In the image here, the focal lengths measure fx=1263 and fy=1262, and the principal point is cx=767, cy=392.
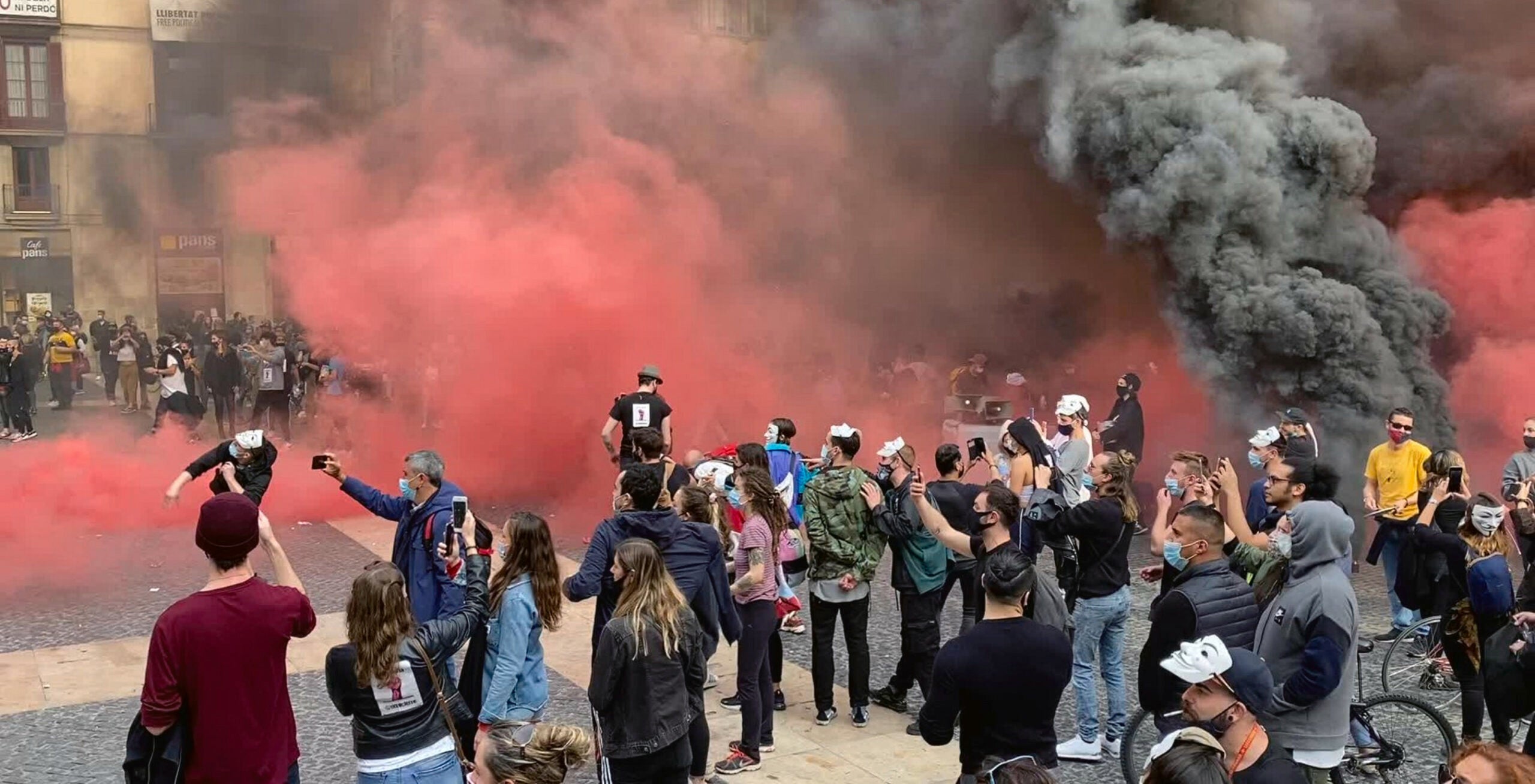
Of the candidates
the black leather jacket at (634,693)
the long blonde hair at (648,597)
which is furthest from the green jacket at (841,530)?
the black leather jacket at (634,693)

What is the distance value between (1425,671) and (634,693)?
520 cm

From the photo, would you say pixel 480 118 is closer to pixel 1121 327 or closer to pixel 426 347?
pixel 426 347

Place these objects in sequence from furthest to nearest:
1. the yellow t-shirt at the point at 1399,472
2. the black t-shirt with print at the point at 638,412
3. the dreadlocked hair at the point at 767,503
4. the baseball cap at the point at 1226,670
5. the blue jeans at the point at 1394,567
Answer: the black t-shirt with print at the point at 638,412 → the yellow t-shirt at the point at 1399,472 → the blue jeans at the point at 1394,567 → the dreadlocked hair at the point at 767,503 → the baseball cap at the point at 1226,670

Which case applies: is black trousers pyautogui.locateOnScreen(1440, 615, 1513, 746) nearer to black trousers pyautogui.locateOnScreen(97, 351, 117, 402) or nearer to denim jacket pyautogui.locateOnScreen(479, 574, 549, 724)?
denim jacket pyautogui.locateOnScreen(479, 574, 549, 724)

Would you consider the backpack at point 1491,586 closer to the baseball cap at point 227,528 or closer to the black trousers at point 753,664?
the black trousers at point 753,664

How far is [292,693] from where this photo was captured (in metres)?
7.00

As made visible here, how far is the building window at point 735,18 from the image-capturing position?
16797 mm

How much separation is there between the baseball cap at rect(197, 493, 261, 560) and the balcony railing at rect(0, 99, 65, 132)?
59.8ft

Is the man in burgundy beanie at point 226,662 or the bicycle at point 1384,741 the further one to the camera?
the bicycle at point 1384,741

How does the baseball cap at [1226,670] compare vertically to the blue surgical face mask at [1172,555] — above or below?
above

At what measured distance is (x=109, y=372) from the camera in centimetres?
2070

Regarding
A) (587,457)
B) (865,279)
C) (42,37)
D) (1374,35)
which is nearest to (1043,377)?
(865,279)

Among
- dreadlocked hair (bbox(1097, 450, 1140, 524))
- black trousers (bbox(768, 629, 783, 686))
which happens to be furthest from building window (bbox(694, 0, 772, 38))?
dreadlocked hair (bbox(1097, 450, 1140, 524))

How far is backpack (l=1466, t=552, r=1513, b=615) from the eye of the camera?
226 inches
